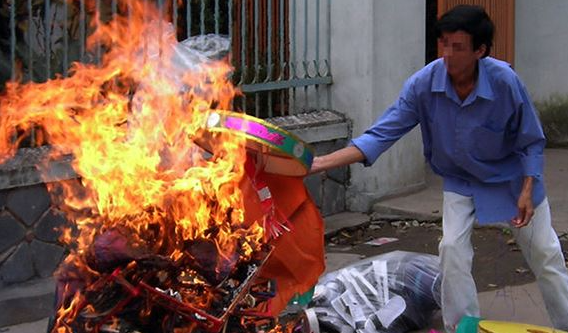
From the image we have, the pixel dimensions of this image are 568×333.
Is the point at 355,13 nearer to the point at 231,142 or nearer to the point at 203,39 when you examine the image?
the point at 203,39

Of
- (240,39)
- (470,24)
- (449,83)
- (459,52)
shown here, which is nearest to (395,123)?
(449,83)

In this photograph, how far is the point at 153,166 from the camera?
4.17 metres

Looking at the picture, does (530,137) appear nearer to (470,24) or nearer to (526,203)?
(526,203)

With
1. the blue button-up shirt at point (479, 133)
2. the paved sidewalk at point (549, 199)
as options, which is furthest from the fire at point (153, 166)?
the paved sidewalk at point (549, 199)

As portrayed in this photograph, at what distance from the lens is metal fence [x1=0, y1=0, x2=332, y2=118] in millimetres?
6430

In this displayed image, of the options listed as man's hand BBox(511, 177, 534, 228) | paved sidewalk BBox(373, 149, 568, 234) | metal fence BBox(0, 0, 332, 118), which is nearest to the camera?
man's hand BBox(511, 177, 534, 228)

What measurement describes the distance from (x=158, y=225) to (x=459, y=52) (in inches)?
68.1

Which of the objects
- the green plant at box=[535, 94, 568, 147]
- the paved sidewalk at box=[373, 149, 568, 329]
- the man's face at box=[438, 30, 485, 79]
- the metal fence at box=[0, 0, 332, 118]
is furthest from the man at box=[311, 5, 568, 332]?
the green plant at box=[535, 94, 568, 147]

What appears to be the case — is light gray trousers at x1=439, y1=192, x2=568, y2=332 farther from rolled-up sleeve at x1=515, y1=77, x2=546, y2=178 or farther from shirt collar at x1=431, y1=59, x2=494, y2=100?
shirt collar at x1=431, y1=59, x2=494, y2=100

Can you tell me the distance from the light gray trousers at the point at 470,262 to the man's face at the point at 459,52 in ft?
2.19

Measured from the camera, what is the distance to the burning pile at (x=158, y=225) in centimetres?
374

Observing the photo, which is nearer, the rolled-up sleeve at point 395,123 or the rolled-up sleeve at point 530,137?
the rolled-up sleeve at point 530,137

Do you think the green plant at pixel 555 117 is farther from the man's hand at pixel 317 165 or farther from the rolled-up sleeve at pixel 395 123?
the man's hand at pixel 317 165

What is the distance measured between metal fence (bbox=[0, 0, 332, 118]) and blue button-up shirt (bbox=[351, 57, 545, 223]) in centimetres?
232
